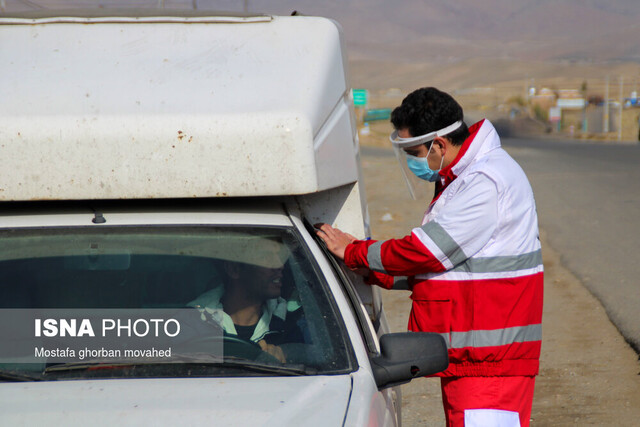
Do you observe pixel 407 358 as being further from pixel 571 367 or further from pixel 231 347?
pixel 571 367

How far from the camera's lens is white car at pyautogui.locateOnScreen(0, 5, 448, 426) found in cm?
281

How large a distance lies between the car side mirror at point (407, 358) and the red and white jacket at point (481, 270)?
46 centimetres

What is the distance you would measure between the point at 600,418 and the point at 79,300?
13.2 ft

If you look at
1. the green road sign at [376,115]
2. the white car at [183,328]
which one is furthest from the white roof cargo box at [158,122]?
the green road sign at [376,115]

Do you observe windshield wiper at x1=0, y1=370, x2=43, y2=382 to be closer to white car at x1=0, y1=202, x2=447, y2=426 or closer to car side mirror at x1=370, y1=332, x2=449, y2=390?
white car at x1=0, y1=202, x2=447, y2=426

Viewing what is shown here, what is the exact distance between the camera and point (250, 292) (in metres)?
3.11

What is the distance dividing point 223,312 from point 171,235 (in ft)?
1.19

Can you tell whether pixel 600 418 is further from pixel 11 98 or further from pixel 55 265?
pixel 11 98

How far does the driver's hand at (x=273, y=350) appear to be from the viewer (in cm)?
282

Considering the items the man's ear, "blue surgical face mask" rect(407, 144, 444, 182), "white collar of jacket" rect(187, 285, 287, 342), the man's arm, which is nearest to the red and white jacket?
the man's arm

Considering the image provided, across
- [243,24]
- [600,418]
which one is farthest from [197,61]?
[600,418]

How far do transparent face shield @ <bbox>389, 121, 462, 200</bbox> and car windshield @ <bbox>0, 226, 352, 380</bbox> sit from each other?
30.2 inches

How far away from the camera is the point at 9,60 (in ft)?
10.9

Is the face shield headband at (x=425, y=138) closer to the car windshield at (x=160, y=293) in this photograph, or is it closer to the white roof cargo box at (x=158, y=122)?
the white roof cargo box at (x=158, y=122)
